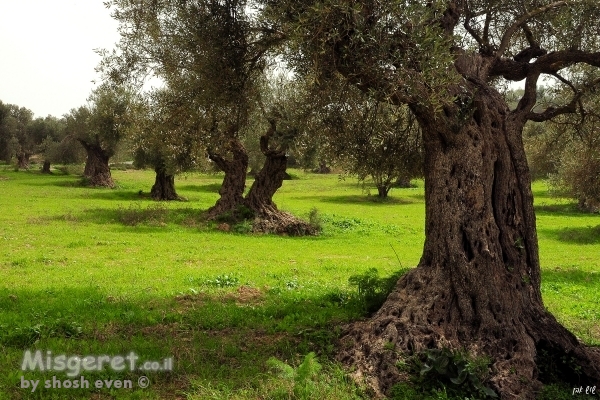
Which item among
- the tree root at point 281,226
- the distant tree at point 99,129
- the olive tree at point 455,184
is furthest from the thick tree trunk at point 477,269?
the distant tree at point 99,129

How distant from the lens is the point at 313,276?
1420cm

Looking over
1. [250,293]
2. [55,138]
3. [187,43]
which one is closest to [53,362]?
[250,293]

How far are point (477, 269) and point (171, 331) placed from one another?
16.2 ft

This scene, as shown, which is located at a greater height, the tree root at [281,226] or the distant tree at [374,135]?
the distant tree at [374,135]

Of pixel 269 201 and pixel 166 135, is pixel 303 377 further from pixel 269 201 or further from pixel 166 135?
pixel 269 201

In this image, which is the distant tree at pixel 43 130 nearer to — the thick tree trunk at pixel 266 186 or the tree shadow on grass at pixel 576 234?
the thick tree trunk at pixel 266 186

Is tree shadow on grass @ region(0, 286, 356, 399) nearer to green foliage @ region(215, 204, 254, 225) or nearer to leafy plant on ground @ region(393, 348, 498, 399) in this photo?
leafy plant on ground @ region(393, 348, 498, 399)

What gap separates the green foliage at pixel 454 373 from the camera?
6.32m

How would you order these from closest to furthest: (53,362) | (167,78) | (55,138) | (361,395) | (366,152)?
(361,395)
(53,362)
(366,152)
(167,78)
(55,138)

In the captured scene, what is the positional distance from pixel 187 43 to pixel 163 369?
6.00m

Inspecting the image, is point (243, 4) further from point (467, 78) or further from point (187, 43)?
point (467, 78)

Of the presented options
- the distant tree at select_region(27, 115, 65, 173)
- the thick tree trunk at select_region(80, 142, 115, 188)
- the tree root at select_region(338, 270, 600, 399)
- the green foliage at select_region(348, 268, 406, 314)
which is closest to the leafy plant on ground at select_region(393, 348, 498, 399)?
the tree root at select_region(338, 270, 600, 399)

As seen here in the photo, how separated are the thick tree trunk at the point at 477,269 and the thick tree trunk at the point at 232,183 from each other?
61.5 ft

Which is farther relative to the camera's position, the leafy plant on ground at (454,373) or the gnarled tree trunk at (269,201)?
the gnarled tree trunk at (269,201)
